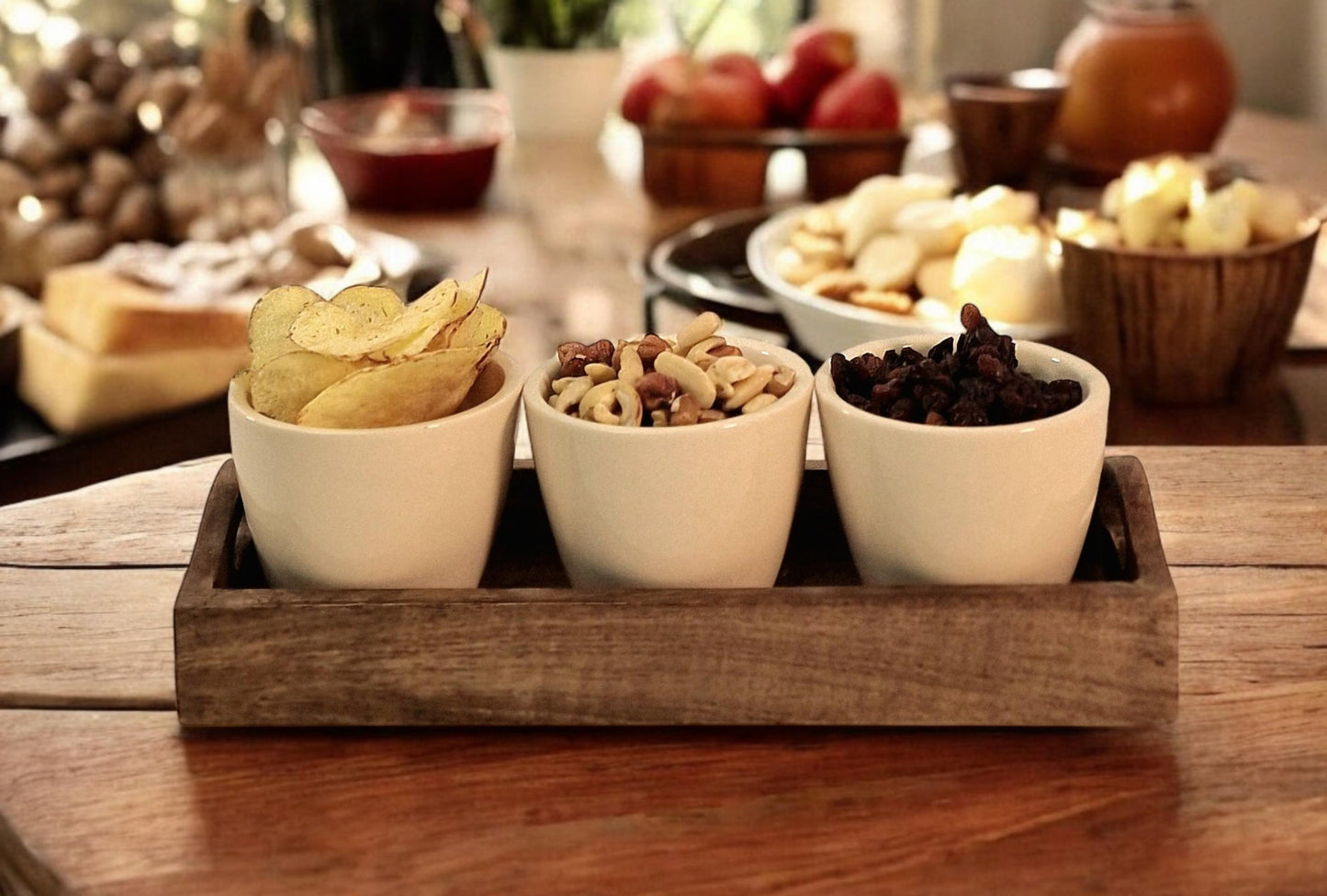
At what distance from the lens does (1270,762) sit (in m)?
0.57

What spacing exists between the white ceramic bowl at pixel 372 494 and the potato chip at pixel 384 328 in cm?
3

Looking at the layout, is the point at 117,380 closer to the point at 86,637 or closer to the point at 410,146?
the point at 410,146

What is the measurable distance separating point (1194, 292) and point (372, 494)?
2.18 feet

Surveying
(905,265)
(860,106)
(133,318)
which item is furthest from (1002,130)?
(133,318)

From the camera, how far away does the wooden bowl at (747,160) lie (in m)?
1.73

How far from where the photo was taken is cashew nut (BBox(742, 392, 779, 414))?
1.99 feet

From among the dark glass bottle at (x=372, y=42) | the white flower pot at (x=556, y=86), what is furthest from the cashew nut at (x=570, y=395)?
the dark glass bottle at (x=372, y=42)

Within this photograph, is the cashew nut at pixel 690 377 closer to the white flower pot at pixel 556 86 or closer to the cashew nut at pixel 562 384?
the cashew nut at pixel 562 384

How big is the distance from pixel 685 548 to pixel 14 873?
27 centimetres

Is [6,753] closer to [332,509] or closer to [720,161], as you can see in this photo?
[332,509]

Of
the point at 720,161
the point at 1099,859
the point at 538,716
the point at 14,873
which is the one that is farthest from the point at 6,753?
the point at 720,161

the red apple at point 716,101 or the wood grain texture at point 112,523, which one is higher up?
the wood grain texture at point 112,523

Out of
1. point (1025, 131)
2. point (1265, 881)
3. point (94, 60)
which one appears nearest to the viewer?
point (1265, 881)

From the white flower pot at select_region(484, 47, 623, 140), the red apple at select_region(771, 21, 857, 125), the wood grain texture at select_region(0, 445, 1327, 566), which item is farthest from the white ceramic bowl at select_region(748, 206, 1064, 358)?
the white flower pot at select_region(484, 47, 623, 140)
